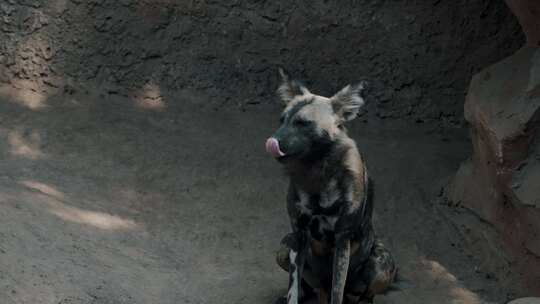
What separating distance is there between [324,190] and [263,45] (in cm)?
383

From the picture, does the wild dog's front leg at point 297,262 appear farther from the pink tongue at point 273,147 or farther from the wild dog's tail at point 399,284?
the wild dog's tail at point 399,284

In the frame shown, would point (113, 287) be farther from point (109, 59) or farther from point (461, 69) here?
point (461, 69)

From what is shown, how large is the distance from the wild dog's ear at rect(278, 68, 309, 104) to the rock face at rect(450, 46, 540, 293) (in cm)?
181

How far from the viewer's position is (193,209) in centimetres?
833

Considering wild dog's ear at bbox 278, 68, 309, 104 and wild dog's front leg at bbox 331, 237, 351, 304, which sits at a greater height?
wild dog's ear at bbox 278, 68, 309, 104

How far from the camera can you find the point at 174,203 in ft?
27.5

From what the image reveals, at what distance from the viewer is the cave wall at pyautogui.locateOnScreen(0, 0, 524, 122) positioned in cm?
966

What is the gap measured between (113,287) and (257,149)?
3228 millimetres

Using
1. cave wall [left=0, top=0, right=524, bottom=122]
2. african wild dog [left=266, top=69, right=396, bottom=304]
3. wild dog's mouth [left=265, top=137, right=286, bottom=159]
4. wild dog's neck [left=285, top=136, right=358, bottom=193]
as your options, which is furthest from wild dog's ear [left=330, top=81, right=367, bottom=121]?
cave wall [left=0, top=0, right=524, bottom=122]

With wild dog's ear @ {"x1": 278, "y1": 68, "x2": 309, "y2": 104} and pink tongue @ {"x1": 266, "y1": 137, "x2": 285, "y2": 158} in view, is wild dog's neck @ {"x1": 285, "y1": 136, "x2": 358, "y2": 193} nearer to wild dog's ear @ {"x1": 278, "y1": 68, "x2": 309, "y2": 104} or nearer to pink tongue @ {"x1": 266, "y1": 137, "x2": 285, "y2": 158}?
pink tongue @ {"x1": 266, "y1": 137, "x2": 285, "y2": 158}

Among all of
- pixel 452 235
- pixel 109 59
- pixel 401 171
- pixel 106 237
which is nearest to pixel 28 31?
pixel 109 59

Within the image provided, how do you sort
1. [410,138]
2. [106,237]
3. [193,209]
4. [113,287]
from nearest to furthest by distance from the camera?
[113,287] → [106,237] → [193,209] → [410,138]

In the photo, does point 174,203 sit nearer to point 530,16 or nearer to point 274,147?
point 274,147

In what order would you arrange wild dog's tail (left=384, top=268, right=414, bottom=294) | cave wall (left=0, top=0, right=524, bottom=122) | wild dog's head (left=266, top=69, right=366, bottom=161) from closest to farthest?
wild dog's head (left=266, top=69, right=366, bottom=161), wild dog's tail (left=384, top=268, right=414, bottom=294), cave wall (left=0, top=0, right=524, bottom=122)
